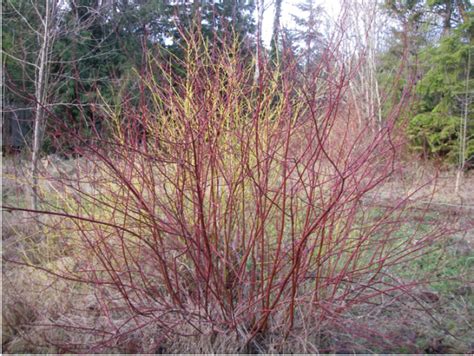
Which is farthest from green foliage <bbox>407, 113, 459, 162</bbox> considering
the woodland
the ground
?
the ground

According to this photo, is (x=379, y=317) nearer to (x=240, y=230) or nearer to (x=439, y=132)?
(x=240, y=230)

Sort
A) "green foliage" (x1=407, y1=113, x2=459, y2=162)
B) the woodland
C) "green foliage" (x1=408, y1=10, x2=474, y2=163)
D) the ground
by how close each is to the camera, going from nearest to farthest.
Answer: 1. the woodland
2. the ground
3. "green foliage" (x1=408, y1=10, x2=474, y2=163)
4. "green foliage" (x1=407, y1=113, x2=459, y2=162)

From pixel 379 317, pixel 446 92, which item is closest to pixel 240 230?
pixel 379 317

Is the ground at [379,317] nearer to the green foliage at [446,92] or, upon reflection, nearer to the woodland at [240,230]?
the woodland at [240,230]

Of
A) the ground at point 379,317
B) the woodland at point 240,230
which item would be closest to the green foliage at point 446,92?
the woodland at point 240,230

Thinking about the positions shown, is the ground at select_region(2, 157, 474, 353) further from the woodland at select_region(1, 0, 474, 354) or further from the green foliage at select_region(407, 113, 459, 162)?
the green foliage at select_region(407, 113, 459, 162)

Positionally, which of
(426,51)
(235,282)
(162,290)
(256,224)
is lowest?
(162,290)

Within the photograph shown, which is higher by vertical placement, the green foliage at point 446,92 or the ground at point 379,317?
the green foliage at point 446,92

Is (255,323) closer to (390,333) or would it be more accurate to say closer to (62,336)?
(390,333)

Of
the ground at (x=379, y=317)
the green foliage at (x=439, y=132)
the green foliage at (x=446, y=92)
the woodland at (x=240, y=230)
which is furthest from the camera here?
the green foliage at (x=439, y=132)

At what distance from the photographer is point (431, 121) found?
9625 millimetres

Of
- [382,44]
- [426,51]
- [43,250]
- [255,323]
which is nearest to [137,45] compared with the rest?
[382,44]

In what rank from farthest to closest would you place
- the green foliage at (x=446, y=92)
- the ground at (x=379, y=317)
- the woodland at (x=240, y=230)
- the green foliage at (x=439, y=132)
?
the green foliage at (x=439, y=132), the green foliage at (x=446, y=92), the ground at (x=379, y=317), the woodland at (x=240, y=230)

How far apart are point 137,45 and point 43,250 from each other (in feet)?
30.1
